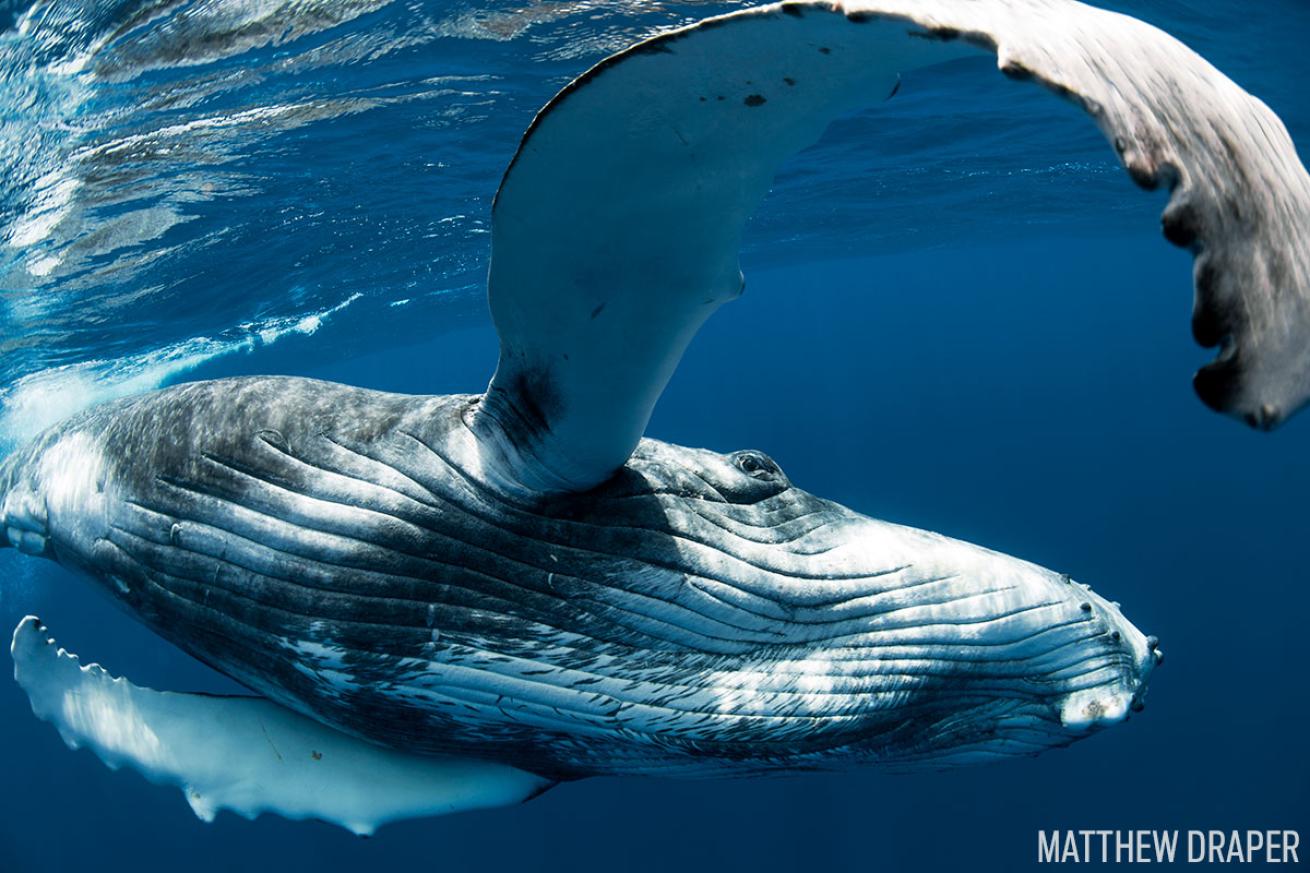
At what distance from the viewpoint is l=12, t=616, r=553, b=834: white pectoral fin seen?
3525 mm

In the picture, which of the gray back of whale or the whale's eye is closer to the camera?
the gray back of whale

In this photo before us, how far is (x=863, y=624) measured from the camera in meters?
2.90

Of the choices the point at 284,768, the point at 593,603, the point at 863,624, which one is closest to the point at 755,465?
the point at 863,624

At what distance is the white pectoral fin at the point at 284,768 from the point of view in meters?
3.53

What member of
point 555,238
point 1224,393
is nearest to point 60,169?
point 555,238

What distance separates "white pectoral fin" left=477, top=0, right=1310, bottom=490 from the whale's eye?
64 centimetres

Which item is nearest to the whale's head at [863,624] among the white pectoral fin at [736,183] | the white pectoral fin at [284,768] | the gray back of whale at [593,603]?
the gray back of whale at [593,603]

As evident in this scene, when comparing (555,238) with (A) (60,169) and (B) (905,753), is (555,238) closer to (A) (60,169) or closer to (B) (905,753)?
(B) (905,753)

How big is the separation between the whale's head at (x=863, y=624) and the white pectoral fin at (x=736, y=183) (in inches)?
20.7

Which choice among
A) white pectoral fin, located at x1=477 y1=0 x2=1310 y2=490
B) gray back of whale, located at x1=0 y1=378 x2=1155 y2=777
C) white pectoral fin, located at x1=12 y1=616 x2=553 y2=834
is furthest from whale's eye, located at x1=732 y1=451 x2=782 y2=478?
white pectoral fin, located at x1=12 y1=616 x2=553 y2=834

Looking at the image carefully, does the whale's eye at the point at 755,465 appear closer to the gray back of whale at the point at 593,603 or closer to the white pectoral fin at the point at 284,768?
the gray back of whale at the point at 593,603

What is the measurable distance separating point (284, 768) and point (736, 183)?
123 inches

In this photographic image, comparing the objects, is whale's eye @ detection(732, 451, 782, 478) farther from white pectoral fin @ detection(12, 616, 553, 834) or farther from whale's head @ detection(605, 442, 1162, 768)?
white pectoral fin @ detection(12, 616, 553, 834)

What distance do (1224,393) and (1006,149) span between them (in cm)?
2078
